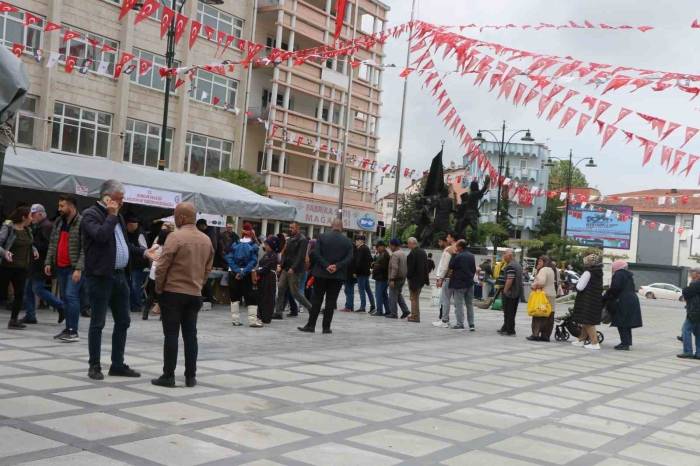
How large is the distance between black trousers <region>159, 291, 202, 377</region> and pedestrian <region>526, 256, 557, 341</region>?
30.8 feet

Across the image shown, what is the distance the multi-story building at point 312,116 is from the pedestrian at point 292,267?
93.3ft

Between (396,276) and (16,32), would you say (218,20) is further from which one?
(396,276)

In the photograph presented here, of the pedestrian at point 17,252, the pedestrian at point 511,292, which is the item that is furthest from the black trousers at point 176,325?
the pedestrian at point 511,292

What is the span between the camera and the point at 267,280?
14414mm

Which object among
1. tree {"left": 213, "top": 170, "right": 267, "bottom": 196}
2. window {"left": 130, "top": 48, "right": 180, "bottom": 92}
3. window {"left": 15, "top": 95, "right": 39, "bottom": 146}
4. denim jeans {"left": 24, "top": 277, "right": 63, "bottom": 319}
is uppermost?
window {"left": 130, "top": 48, "right": 180, "bottom": 92}

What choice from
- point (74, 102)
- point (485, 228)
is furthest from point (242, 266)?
point (485, 228)

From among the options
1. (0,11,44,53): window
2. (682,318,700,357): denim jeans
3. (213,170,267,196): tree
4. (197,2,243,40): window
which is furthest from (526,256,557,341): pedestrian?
(197,2,243,40): window

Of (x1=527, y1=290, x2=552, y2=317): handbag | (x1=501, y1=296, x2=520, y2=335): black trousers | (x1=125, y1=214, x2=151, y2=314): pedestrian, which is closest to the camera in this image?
(x1=125, y1=214, x2=151, y2=314): pedestrian

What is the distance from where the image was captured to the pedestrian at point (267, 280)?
14266 mm

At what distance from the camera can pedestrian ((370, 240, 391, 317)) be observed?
63.1ft

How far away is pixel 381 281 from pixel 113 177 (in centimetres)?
663

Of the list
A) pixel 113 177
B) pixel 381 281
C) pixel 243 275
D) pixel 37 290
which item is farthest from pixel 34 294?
pixel 381 281

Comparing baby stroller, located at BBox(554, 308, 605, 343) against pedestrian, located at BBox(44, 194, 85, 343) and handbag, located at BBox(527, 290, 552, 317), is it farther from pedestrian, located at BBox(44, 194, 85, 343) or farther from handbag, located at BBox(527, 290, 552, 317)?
pedestrian, located at BBox(44, 194, 85, 343)

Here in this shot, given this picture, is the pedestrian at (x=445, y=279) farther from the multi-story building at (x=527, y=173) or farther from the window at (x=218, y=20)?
the multi-story building at (x=527, y=173)
